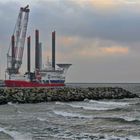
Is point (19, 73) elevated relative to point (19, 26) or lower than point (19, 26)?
lower

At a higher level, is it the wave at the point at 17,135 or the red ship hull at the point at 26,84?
the red ship hull at the point at 26,84

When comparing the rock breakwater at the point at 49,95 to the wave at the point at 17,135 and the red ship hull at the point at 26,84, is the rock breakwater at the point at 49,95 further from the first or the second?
the red ship hull at the point at 26,84

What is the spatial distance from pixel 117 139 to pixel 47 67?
348 feet

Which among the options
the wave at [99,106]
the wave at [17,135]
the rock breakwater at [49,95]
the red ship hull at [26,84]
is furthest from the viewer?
the red ship hull at [26,84]

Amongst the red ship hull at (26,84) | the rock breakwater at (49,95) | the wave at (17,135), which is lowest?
the wave at (17,135)

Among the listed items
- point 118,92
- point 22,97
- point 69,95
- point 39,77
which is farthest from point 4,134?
point 39,77

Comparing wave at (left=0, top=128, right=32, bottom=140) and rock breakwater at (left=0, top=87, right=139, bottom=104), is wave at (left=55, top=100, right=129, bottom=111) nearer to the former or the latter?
rock breakwater at (left=0, top=87, right=139, bottom=104)

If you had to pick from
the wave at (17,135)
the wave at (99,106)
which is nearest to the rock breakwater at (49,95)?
the wave at (99,106)

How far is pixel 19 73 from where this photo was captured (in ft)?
419

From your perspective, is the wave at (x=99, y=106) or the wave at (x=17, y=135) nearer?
the wave at (x=17, y=135)

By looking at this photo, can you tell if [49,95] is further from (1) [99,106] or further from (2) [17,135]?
(2) [17,135]

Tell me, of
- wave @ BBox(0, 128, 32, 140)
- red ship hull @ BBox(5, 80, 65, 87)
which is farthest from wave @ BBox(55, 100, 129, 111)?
red ship hull @ BBox(5, 80, 65, 87)

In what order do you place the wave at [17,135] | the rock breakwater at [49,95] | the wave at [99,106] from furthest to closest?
the rock breakwater at [49,95] < the wave at [99,106] < the wave at [17,135]

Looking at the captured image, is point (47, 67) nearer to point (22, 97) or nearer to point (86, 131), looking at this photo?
point (22, 97)
